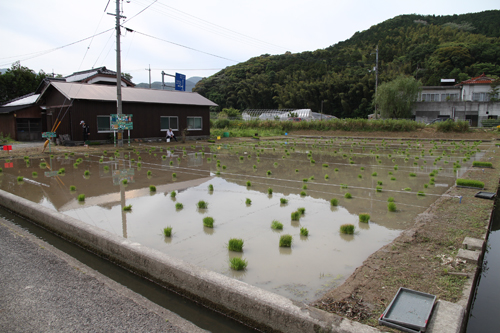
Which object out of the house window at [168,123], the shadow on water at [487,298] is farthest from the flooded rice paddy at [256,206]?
the house window at [168,123]

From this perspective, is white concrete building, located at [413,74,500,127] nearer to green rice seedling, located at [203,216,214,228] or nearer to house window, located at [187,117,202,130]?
house window, located at [187,117,202,130]

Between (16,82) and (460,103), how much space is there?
162 feet

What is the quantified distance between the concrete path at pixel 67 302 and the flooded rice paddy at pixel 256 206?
87 centimetres

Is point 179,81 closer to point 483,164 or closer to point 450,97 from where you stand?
point 483,164

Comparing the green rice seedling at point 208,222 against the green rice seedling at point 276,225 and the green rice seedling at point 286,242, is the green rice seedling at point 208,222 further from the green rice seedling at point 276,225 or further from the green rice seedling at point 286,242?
the green rice seedling at point 286,242

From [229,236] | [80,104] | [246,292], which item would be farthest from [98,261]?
[80,104]

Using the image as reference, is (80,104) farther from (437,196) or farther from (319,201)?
(437,196)

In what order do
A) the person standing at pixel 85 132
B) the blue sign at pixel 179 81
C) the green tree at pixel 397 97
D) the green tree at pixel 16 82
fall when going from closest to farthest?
the person standing at pixel 85 132, the green tree at pixel 16 82, the blue sign at pixel 179 81, the green tree at pixel 397 97

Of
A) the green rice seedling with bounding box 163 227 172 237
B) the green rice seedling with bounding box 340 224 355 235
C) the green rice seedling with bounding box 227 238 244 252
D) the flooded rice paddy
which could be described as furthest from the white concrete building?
the green rice seedling with bounding box 163 227 172 237

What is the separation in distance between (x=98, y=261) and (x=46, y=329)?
4.74ft

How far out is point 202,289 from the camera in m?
3.14

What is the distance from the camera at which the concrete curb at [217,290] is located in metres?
2.50

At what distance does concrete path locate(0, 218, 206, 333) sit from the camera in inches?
109

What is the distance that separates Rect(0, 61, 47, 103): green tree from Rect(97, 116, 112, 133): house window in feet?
51.2
